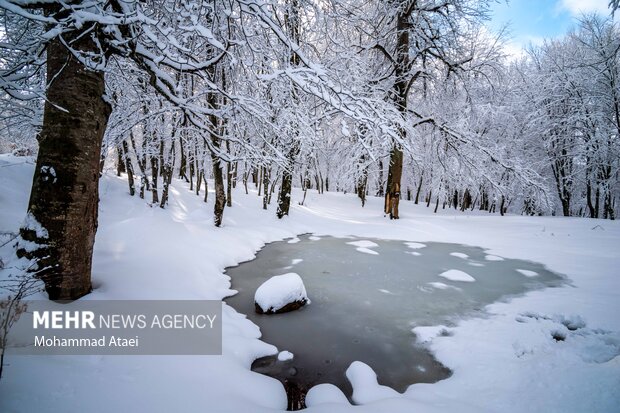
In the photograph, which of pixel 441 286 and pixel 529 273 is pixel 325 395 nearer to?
pixel 441 286

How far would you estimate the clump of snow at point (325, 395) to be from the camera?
267 centimetres

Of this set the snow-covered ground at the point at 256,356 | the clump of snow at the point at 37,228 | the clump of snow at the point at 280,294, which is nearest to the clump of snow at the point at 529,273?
the snow-covered ground at the point at 256,356

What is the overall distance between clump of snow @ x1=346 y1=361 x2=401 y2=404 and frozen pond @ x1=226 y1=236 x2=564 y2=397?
8 centimetres

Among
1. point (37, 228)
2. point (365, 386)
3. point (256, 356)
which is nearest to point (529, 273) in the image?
point (365, 386)

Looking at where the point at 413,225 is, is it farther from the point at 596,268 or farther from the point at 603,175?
the point at 603,175

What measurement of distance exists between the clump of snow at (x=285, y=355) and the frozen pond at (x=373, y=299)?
6 cm

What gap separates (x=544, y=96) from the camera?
53.8ft

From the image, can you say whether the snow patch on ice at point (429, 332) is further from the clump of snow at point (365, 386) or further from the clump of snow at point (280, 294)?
the clump of snow at point (280, 294)

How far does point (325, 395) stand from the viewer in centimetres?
275

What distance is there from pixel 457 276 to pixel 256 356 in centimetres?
479

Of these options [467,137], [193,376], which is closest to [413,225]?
[467,137]

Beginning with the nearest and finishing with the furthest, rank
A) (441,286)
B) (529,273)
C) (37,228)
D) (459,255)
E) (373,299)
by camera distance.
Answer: (37,228) → (373,299) → (441,286) → (529,273) → (459,255)

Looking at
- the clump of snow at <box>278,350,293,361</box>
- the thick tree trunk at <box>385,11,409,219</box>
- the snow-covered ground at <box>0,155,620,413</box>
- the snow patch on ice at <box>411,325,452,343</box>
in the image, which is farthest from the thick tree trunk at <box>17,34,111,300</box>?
the thick tree trunk at <box>385,11,409,219</box>

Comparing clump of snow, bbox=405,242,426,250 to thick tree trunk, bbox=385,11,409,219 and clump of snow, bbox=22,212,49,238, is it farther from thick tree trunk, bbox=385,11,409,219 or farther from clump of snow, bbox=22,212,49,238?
clump of snow, bbox=22,212,49,238
